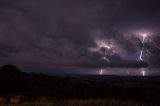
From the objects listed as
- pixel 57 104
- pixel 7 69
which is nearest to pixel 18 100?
pixel 57 104

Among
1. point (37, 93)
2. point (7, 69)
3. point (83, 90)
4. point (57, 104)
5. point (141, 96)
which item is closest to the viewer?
point (57, 104)

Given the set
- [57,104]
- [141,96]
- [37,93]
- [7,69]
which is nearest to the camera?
[57,104]

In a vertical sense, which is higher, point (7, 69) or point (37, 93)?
point (7, 69)

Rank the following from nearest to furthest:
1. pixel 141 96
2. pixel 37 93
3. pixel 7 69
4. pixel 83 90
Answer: pixel 37 93 → pixel 83 90 → pixel 141 96 → pixel 7 69

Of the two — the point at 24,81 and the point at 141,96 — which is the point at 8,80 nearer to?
the point at 24,81

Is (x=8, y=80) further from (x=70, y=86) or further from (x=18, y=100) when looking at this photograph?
(x=18, y=100)

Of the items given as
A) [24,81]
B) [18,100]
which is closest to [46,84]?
[24,81]

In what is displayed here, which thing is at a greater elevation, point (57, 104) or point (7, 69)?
point (7, 69)

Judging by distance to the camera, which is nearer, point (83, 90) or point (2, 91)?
point (2, 91)

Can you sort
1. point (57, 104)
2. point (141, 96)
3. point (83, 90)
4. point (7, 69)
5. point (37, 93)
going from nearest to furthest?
point (57, 104) → point (37, 93) → point (83, 90) → point (141, 96) → point (7, 69)
